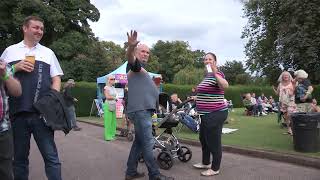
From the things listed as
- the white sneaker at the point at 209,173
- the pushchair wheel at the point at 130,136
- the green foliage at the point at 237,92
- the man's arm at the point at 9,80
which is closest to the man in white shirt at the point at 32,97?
the man's arm at the point at 9,80

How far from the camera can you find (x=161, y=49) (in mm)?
96688

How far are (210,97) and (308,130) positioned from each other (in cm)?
284

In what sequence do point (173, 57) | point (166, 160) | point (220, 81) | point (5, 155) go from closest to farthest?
point (5, 155) < point (220, 81) < point (166, 160) < point (173, 57)

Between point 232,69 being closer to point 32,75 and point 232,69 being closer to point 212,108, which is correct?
point 212,108

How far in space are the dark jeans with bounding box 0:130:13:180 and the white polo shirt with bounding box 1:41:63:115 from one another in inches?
34.9

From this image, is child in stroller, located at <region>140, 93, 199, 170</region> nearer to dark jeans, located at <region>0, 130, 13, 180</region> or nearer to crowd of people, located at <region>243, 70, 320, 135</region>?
crowd of people, located at <region>243, 70, 320, 135</region>

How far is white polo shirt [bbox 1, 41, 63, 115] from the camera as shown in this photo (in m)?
4.66

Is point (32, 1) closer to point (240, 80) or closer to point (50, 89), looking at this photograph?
point (50, 89)

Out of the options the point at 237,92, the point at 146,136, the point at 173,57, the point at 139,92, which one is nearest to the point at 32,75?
the point at 139,92

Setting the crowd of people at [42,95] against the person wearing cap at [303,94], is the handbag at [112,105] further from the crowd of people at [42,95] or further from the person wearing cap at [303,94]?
the crowd of people at [42,95]

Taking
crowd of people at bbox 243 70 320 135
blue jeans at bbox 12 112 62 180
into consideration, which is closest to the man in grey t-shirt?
blue jeans at bbox 12 112 62 180

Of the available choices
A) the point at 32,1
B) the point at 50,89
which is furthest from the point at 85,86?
the point at 50,89

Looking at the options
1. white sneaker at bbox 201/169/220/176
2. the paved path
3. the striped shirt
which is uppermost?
the striped shirt

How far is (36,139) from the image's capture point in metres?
4.76
